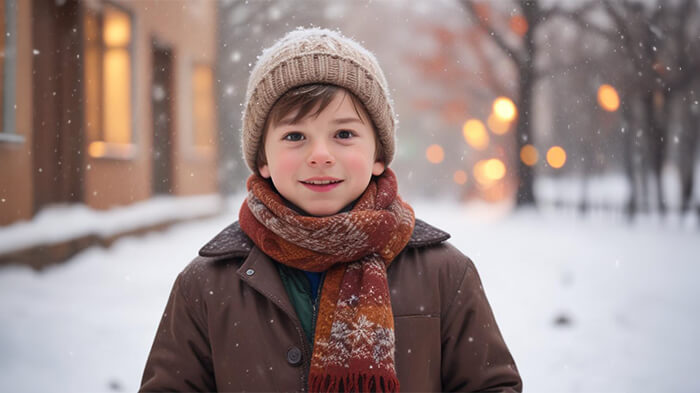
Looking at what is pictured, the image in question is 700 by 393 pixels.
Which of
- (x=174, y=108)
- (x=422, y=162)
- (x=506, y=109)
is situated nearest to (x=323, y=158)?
(x=506, y=109)

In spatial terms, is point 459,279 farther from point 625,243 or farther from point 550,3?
point 625,243

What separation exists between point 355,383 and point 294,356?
6.9 inches

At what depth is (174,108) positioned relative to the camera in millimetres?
8031

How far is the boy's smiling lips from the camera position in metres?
1.38

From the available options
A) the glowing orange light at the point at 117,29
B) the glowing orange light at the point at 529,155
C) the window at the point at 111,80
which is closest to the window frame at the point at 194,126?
the window at the point at 111,80

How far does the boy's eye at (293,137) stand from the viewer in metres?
1.40

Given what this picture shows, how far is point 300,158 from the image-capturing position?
137 cm

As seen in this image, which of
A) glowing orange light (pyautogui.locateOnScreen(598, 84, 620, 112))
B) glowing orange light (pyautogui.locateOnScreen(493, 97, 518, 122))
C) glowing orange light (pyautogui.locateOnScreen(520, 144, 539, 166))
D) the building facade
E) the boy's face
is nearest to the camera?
the boy's face

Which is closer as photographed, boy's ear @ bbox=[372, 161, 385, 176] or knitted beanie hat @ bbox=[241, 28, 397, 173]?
knitted beanie hat @ bbox=[241, 28, 397, 173]

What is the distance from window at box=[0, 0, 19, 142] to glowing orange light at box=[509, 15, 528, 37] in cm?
446

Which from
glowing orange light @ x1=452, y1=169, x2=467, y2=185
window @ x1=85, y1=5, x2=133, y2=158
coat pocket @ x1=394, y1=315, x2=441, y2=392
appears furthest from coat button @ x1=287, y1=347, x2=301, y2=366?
glowing orange light @ x1=452, y1=169, x2=467, y2=185

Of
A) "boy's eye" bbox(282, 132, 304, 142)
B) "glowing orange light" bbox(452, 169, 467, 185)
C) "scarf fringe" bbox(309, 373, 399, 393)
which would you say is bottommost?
"scarf fringe" bbox(309, 373, 399, 393)

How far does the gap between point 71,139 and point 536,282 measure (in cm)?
496

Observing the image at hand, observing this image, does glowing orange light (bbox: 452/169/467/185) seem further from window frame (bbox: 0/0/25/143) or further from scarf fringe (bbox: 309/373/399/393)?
scarf fringe (bbox: 309/373/399/393)
